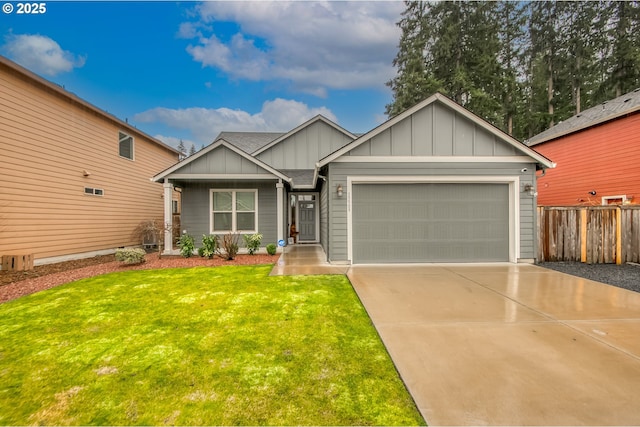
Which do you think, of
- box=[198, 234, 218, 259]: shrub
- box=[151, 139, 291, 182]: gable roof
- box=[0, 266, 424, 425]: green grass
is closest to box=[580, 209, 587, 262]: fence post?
box=[0, 266, 424, 425]: green grass

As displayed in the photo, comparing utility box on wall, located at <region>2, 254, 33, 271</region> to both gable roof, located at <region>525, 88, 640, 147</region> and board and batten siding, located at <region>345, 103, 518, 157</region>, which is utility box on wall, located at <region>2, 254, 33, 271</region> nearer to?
board and batten siding, located at <region>345, 103, 518, 157</region>

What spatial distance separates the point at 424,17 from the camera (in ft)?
74.0

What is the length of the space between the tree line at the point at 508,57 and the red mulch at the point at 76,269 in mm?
19040

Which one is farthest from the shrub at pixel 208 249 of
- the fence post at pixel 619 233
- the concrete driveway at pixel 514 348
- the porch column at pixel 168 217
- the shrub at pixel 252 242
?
the fence post at pixel 619 233

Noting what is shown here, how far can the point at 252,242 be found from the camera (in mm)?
9367

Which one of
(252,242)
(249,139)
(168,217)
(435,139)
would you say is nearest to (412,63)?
(249,139)

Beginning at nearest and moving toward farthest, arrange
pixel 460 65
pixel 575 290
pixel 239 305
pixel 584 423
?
pixel 584 423
pixel 239 305
pixel 575 290
pixel 460 65

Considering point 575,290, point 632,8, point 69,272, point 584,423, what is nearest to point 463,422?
point 584,423

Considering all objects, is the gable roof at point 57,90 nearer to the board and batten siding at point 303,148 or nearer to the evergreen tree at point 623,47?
the board and batten siding at point 303,148

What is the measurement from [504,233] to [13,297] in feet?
35.9

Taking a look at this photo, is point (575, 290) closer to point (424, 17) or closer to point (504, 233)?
point (504, 233)

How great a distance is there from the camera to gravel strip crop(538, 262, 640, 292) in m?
5.61

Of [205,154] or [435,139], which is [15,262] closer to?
[205,154]

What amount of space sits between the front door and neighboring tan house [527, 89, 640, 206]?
37.8 ft
